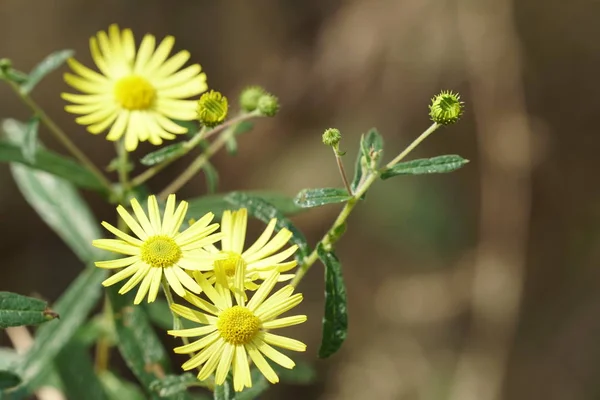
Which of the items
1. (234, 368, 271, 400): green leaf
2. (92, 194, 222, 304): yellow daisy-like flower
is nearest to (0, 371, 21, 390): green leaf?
(92, 194, 222, 304): yellow daisy-like flower

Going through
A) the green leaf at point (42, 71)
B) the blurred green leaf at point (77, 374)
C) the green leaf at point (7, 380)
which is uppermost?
the green leaf at point (42, 71)

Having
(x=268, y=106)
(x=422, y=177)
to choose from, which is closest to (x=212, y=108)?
(x=268, y=106)

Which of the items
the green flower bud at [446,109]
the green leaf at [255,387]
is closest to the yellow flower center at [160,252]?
the green leaf at [255,387]

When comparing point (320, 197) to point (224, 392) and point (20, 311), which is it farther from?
point (20, 311)

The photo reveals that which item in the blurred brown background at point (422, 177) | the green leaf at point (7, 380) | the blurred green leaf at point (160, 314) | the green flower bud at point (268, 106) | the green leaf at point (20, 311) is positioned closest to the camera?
the green leaf at point (20, 311)

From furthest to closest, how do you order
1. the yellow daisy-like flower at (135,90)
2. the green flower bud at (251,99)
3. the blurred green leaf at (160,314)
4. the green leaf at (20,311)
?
the blurred green leaf at (160,314), the yellow daisy-like flower at (135,90), the green flower bud at (251,99), the green leaf at (20,311)

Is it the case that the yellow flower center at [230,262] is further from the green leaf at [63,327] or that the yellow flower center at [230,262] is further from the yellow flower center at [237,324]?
the green leaf at [63,327]

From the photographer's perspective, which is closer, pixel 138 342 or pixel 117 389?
pixel 138 342

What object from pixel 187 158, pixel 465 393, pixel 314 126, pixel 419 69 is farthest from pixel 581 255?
pixel 187 158
